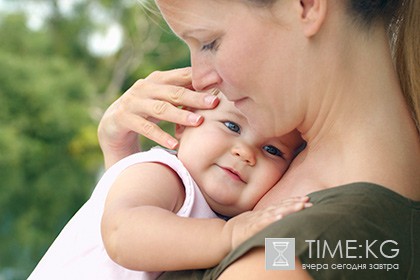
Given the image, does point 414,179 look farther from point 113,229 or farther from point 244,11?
point 113,229

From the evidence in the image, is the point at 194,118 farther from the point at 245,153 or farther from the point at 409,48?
the point at 409,48

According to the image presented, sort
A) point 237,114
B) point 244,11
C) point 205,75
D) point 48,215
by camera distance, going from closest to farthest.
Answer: point 244,11, point 205,75, point 237,114, point 48,215

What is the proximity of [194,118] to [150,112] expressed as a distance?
14cm

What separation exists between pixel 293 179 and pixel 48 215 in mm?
13992

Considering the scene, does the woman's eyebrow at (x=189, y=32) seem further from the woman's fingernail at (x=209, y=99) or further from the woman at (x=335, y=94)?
the woman's fingernail at (x=209, y=99)

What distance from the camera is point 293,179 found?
1.30 meters

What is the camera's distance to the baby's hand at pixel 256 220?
1116mm

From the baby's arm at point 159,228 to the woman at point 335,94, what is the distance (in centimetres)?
3

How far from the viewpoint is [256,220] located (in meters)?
1.13

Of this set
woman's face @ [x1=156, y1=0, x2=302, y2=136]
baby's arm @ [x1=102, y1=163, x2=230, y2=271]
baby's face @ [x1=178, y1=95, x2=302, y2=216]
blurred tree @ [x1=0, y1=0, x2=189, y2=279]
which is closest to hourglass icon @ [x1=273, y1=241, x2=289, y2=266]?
baby's arm @ [x1=102, y1=163, x2=230, y2=271]

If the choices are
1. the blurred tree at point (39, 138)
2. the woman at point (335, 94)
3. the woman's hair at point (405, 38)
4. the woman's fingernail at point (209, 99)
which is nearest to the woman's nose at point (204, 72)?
the woman at point (335, 94)

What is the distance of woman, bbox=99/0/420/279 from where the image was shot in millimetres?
1118

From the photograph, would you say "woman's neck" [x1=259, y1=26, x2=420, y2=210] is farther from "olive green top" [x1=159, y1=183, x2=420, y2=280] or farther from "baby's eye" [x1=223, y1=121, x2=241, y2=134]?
"baby's eye" [x1=223, y1=121, x2=241, y2=134]

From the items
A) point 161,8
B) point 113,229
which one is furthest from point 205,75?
point 113,229
